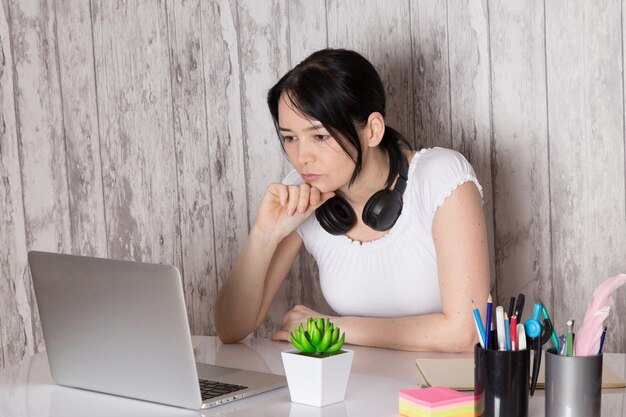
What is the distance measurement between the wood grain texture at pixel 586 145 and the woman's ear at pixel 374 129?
479mm

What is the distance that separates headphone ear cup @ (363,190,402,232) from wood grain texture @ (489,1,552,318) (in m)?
0.41

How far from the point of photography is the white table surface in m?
1.25

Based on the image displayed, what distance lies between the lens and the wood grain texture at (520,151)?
6.99ft

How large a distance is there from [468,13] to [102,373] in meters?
1.28

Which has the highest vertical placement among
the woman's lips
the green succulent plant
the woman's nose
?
the woman's nose

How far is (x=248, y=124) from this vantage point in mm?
2482

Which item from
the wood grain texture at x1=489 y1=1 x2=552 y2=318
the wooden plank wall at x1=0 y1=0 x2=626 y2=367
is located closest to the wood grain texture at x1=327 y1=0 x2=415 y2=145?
the wooden plank wall at x1=0 y1=0 x2=626 y2=367

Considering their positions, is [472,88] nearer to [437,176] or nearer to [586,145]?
[586,145]

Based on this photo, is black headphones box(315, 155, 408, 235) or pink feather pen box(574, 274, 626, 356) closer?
pink feather pen box(574, 274, 626, 356)

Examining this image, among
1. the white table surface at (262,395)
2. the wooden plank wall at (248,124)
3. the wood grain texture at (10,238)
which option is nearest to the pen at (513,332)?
the white table surface at (262,395)

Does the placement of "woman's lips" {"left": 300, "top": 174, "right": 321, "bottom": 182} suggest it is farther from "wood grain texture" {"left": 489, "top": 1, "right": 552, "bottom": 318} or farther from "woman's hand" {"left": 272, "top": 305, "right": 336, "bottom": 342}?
"wood grain texture" {"left": 489, "top": 1, "right": 552, "bottom": 318}

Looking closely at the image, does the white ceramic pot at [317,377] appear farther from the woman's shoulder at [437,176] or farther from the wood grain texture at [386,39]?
the wood grain texture at [386,39]

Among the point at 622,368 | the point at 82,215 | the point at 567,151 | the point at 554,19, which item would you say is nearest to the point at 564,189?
the point at 567,151

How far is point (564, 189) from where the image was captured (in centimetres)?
214
